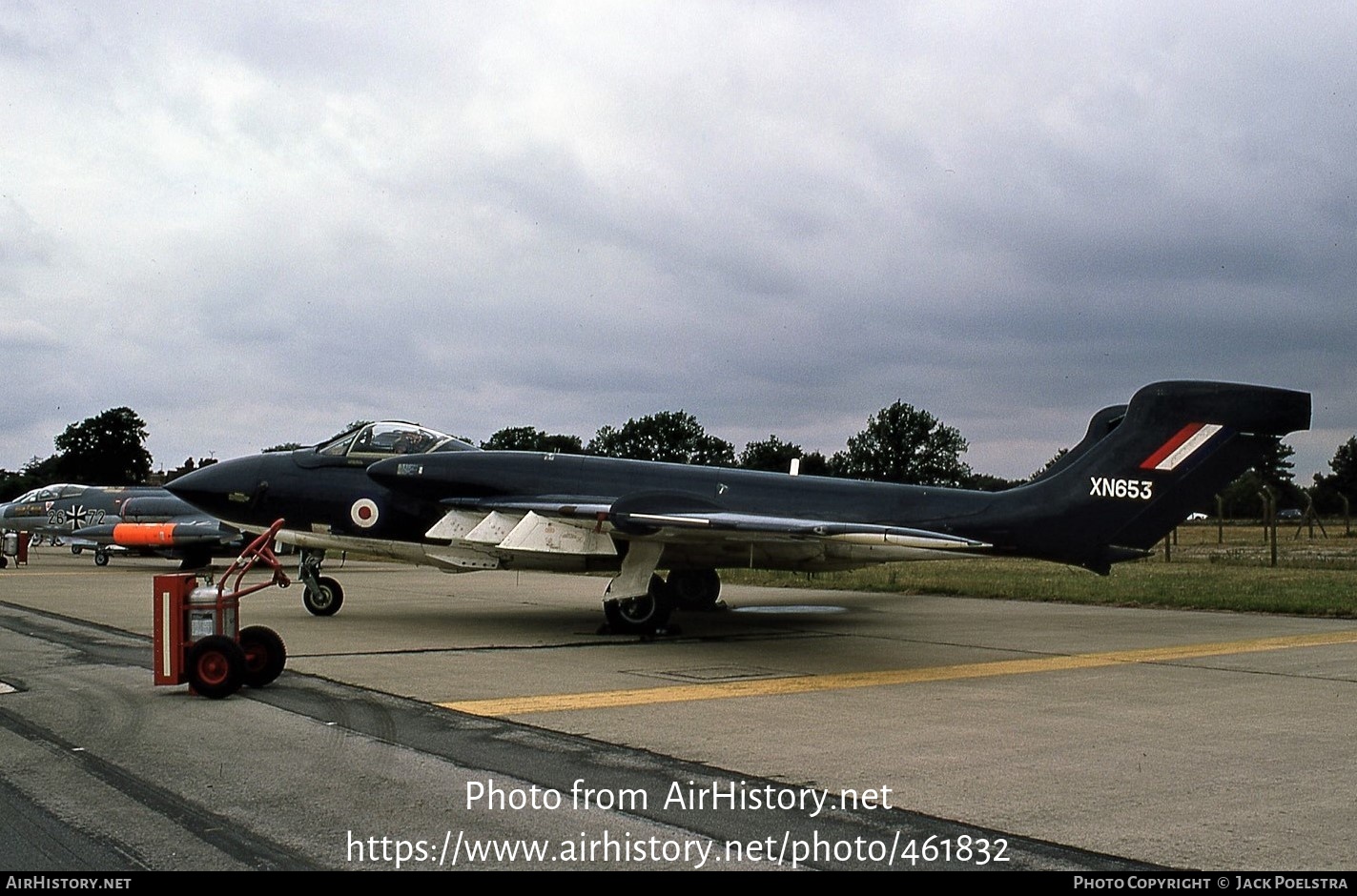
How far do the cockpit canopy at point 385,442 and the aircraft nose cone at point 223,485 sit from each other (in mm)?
1039

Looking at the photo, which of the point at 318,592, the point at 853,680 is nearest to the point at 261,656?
the point at 853,680

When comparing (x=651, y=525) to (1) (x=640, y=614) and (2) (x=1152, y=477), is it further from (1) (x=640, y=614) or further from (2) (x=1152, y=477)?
(2) (x=1152, y=477)

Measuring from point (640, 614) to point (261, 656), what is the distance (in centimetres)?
547

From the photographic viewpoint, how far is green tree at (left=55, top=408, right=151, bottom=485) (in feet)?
337

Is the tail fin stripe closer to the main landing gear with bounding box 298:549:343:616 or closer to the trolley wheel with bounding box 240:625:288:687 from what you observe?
the trolley wheel with bounding box 240:625:288:687

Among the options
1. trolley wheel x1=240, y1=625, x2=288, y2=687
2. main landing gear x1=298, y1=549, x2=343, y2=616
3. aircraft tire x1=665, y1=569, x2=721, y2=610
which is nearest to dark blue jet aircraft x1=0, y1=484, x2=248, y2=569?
main landing gear x1=298, y1=549, x2=343, y2=616

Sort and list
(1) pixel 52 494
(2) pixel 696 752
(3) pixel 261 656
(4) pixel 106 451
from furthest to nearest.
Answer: (4) pixel 106 451, (1) pixel 52 494, (3) pixel 261 656, (2) pixel 696 752

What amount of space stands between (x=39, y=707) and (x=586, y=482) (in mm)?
7502

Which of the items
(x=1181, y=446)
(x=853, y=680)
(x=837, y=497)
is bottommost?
(x=853, y=680)

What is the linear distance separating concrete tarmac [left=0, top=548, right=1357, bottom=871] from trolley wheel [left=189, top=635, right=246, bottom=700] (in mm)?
124

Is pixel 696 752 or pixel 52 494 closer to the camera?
pixel 696 752

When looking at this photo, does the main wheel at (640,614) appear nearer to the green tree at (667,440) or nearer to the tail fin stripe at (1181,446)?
the tail fin stripe at (1181,446)

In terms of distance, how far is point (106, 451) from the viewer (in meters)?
104

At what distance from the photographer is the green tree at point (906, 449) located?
100ft
